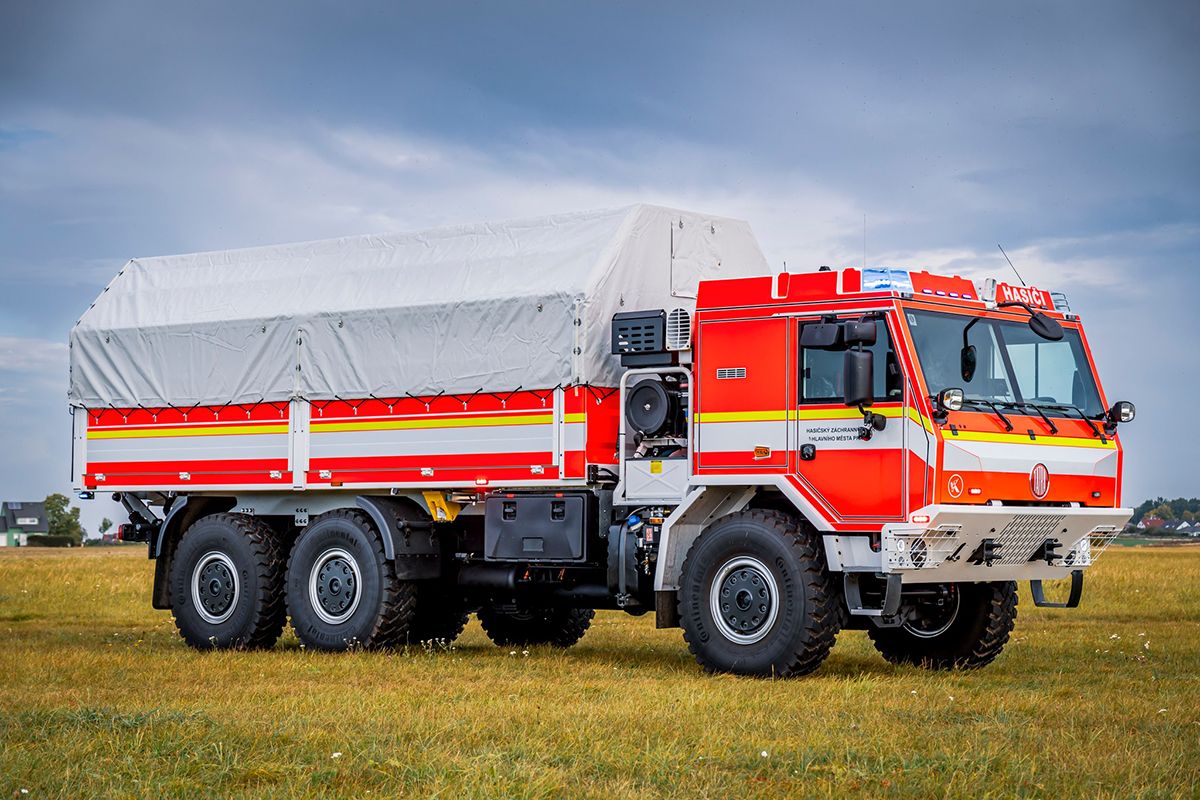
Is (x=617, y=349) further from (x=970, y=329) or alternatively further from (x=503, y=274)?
(x=970, y=329)

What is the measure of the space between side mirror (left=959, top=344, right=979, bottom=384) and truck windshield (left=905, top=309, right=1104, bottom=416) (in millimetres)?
23

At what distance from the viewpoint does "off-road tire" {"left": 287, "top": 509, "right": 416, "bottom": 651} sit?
16.9 m

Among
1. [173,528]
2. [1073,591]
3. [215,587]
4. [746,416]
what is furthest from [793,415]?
[173,528]

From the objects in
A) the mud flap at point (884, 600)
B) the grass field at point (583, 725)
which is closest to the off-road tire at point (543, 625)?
the grass field at point (583, 725)

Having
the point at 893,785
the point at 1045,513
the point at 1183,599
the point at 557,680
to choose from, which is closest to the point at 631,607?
the point at 557,680

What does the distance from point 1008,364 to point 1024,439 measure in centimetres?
73

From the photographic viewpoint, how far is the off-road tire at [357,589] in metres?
16.9

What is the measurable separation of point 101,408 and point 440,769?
11918mm

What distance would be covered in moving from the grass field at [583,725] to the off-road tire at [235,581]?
2.01ft

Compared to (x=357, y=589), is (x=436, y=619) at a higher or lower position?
lower

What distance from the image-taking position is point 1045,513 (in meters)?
14.0

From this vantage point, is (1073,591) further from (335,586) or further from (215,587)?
(215,587)

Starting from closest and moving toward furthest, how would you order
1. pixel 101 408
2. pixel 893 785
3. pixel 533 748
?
pixel 893 785 < pixel 533 748 < pixel 101 408

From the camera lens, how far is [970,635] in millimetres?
15562
